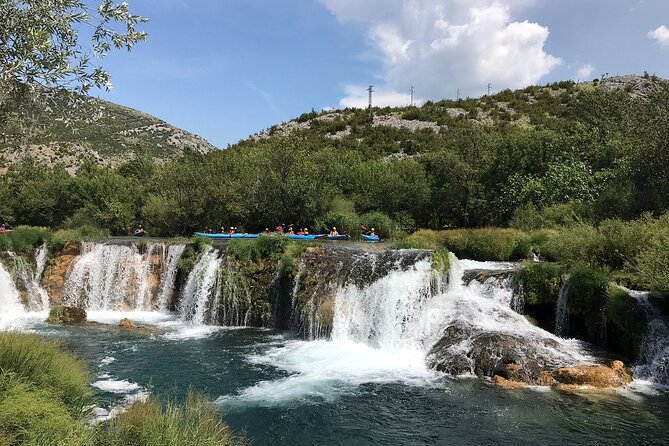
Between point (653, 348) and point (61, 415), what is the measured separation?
12.4m

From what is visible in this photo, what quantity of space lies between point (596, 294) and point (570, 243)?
2278 millimetres

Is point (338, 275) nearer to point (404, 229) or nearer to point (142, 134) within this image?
point (404, 229)

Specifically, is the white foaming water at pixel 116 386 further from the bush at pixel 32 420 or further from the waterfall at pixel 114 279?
the waterfall at pixel 114 279

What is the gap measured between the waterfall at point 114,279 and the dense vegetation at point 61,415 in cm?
1344

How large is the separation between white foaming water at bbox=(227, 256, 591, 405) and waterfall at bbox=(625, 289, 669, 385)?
1.27 metres

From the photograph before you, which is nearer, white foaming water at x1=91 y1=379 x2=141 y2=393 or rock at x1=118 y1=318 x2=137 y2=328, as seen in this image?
white foaming water at x1=91 y1=379 x2=141 y2=393

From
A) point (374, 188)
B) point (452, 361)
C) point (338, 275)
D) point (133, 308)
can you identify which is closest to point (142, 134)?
point (374, 188)

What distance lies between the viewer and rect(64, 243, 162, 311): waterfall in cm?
2038

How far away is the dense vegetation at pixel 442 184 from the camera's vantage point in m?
19.9

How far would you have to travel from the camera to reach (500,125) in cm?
4388

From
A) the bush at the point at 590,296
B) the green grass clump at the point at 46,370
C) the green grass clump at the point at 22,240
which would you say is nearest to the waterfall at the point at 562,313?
the bush at the point at 590,296

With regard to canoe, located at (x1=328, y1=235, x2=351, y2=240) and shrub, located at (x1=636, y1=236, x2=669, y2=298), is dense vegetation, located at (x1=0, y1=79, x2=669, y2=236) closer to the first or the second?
canoe, located at (x1=328, y1=235, x2=351, y2=240)

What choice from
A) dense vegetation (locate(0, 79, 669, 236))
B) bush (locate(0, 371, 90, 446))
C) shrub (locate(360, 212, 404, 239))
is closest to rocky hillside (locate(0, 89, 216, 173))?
bush (locate(0, 371, 90, 446))

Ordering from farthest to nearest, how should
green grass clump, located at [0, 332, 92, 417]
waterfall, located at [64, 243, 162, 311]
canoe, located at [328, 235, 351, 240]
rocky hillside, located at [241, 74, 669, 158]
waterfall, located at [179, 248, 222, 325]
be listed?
rocky hillside, located at [241, 74, 669, 158]
canoe, located at [328, 235, 351, 240]
waterfall, located at [64, 243, 162, 311]
waterfall, located at [179, 248, 222, 325]
green grass clump, located at [0, 332, 92, 417]
